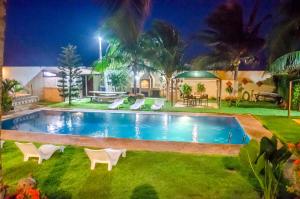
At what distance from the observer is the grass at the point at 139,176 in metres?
5.95

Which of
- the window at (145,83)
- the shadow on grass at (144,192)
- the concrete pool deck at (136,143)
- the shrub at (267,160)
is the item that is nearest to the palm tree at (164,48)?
the window at (145,83)

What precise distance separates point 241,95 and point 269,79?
270 centimetres

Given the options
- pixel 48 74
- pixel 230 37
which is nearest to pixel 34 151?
pixel 48 74

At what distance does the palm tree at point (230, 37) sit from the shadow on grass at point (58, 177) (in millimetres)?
17332

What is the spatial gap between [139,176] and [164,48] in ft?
57.2

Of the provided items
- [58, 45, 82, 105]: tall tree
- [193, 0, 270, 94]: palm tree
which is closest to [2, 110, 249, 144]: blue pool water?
[58, 45, 82, 105]: tall tree

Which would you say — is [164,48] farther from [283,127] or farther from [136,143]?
[136,143]

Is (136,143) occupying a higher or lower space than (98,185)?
higher

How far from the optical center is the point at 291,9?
15.1 meters

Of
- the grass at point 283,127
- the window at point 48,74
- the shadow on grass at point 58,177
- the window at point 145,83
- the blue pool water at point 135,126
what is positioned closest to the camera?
the shadow on grass at point 58,177

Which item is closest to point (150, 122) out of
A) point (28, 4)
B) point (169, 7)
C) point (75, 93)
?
point (75, 93)

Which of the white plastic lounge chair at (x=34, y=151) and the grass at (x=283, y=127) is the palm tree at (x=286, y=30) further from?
the white plastic lounge chair at (x=34, y=151)

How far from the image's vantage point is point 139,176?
267 inches

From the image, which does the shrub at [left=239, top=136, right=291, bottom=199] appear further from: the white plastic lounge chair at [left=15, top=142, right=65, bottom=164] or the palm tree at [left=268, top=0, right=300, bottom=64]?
the palm tree at [left=268, top=0, right=300, bottom=64]
